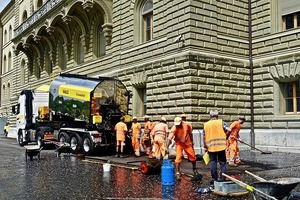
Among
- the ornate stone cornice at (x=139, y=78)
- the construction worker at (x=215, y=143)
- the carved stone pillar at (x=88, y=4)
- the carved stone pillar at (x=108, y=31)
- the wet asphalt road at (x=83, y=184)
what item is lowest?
the wet asphalt road at (x=83, y=184)

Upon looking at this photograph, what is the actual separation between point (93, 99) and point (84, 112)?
851 millimetres

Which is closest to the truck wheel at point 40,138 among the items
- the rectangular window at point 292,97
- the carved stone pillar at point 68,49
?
the carved stone pillar at point 68,49

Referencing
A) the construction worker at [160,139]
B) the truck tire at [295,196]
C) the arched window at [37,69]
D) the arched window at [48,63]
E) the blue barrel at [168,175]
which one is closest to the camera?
the truck tire at [295,196]

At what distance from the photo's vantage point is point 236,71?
60.1 feet

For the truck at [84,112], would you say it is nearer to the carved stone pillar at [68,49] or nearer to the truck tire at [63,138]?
the truck tire at [63,138]

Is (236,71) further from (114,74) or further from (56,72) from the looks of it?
(56,72)

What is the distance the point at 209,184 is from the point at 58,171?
17.3 ft

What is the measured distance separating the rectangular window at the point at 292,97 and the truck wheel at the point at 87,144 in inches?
365

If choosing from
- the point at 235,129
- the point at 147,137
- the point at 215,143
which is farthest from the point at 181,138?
the point at 147,137

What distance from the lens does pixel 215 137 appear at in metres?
8.96

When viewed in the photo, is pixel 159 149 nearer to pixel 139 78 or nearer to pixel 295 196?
pixel 139 78

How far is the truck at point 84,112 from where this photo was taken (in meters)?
16.9

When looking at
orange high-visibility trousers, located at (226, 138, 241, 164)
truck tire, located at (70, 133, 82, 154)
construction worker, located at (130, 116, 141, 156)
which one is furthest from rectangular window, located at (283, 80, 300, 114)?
truck tire, located at (70, 133, 82, 154)

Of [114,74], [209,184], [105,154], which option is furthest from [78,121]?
[209,184]
